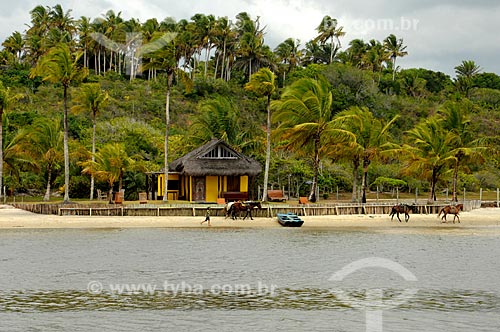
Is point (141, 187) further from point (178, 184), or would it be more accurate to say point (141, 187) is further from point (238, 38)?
point (238, 38)

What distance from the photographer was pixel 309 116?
48250 millimetres

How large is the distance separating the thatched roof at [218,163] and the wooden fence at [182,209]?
5278 millimetres

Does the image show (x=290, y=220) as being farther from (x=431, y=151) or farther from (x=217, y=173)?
(x=431, y=151)

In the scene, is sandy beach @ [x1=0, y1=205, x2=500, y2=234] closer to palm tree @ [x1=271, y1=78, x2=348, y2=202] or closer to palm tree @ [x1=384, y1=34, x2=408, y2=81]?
palm tree @ [x1=271, y1=78, x2=348, y2=202]

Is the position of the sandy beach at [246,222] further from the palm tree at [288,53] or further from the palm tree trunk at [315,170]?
the palm tree at [288,53]

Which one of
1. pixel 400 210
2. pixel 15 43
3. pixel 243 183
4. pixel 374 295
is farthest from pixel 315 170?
pixel 15 43

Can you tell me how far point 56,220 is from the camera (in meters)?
37.5

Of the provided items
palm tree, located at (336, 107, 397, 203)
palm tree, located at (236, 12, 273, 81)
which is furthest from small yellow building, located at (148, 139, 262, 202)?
palm tree, located at (236, 12, 273, 81)

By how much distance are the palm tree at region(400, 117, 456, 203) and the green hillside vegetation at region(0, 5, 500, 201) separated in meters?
0.10

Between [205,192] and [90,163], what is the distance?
28.8 ft

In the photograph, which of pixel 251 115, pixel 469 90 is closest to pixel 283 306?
pixel 251 115

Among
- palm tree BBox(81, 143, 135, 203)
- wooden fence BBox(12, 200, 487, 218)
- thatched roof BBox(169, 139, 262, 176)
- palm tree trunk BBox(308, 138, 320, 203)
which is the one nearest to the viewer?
wooden fence BBox(12, 200, 487, 218)

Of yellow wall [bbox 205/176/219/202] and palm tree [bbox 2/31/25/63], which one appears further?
palm tree [bbox 2/31/25/63]

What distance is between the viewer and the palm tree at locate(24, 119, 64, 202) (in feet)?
163
